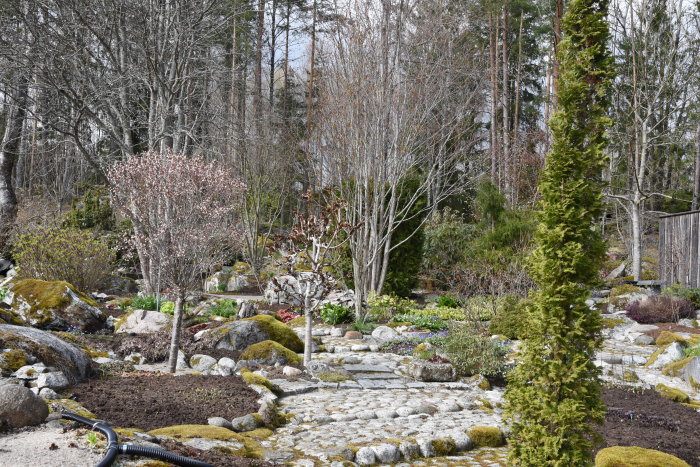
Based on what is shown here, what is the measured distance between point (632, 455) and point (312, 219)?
5.41 m

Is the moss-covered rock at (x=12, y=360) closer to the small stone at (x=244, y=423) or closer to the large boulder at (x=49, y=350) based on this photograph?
the large boulder at (x=49, y=350)

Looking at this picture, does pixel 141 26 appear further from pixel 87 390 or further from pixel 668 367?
pixel 668 367

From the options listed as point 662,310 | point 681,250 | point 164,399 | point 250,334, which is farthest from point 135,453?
point 681,250

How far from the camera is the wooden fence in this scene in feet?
48.3

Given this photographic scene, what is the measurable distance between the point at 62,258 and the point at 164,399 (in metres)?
8.86

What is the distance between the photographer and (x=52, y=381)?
496 centimetres

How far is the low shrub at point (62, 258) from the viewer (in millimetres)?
12562

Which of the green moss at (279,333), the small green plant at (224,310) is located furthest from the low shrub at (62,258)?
the green moss at (279,333)

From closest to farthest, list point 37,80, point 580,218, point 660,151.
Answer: point 580,218, point 37,80, point 660,151

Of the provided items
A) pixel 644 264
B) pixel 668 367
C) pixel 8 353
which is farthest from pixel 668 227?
pixel 8 353

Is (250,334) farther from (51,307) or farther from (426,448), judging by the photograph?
(426,448)

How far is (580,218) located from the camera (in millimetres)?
3807

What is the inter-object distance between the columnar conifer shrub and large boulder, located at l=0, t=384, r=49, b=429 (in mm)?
3292

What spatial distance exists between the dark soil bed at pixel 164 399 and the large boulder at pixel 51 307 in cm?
403
